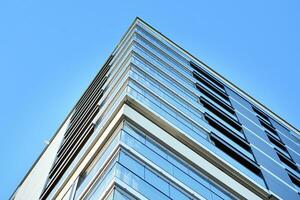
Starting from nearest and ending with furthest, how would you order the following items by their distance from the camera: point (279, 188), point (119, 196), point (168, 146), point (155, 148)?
point (119, 196) < point (155, 148) < point (168, 146) < point (279, 188)

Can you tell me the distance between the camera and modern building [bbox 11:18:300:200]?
46.4 ft

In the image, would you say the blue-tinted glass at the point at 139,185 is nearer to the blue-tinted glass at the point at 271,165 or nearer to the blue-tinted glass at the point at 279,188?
the blue-tinted glass at the point at 279,188

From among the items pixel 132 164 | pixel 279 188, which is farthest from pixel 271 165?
pixel 132 164

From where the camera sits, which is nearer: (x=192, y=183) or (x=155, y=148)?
(x=192, y=183)

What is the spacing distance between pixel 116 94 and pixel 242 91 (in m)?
18.2

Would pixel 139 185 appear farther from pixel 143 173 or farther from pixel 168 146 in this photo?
pixel 168 146

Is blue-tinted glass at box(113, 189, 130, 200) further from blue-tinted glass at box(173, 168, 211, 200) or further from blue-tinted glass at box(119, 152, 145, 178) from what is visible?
blue-tinted glass at box(173, 168, 211, 200)

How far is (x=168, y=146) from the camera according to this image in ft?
53.6

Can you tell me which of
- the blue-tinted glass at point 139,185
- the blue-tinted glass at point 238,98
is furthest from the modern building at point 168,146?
the blue-tinted glass at point 238,98

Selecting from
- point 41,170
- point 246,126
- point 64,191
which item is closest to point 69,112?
point 41,170

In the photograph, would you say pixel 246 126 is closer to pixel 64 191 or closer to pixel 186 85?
pixel 186 85

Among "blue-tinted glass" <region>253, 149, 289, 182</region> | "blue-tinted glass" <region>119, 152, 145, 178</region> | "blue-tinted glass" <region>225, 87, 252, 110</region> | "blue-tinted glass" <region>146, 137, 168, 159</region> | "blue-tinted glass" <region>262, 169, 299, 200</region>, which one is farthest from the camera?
"blue-tinted glass" <region>225, 87, 252, 110</region>

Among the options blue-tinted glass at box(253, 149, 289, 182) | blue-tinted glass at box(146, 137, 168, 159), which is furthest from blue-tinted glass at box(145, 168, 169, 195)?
blue-tinted glass at box(253, 149, 289, 182)

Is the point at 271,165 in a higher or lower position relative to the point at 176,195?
higher
